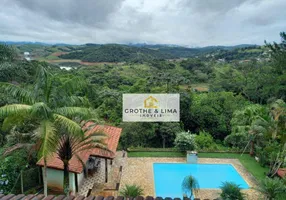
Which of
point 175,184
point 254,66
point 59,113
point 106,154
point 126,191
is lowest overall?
point 175,184

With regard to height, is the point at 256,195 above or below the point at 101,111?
below

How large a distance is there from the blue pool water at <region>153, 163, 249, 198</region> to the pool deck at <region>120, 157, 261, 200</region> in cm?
32

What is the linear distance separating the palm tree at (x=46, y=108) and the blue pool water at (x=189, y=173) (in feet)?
21.7

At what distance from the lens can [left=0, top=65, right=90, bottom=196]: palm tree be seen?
6.70m

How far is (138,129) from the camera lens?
17500mm

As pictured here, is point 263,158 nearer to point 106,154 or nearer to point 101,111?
point 106,154

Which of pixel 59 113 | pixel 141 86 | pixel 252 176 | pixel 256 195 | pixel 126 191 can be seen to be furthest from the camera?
pixel 141 86

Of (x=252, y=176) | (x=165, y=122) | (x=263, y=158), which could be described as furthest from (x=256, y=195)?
(x=165, y=122)

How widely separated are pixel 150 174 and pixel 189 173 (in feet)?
8.25

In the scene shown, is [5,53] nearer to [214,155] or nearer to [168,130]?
[168,130]

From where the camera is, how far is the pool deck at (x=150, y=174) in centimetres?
1112

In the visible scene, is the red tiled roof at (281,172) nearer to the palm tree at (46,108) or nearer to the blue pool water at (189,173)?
the blue pool water at (189,173)

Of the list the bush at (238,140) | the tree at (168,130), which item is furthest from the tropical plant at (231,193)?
the tree at (168,130)

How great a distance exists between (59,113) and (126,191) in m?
4.26
